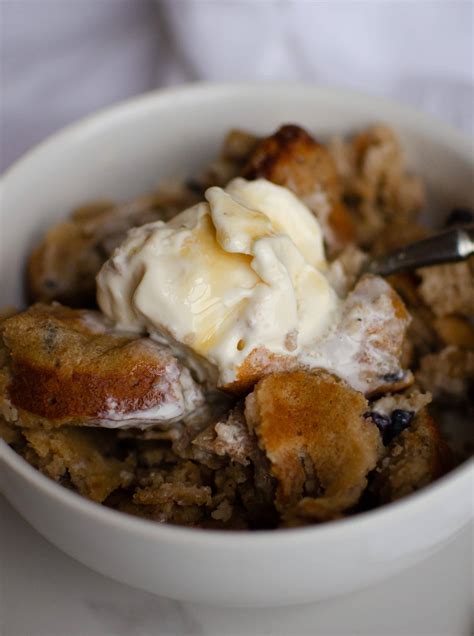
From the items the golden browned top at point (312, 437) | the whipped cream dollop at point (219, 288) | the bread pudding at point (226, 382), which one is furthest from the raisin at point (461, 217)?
the golden browned top at point (312, 437)

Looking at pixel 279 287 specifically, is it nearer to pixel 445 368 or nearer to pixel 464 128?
pixel 445 368

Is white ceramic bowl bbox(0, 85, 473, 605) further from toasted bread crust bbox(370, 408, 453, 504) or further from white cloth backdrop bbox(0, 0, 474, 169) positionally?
white cloth backdrop bbox(0, 0, 474, 169)

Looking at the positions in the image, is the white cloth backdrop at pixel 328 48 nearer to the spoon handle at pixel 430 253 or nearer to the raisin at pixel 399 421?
the spoon handle at pixel 430 253

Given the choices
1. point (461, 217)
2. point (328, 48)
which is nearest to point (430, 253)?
point (461, 217)

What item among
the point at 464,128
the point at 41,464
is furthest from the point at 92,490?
the point at 464,128

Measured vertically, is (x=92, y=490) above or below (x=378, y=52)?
below

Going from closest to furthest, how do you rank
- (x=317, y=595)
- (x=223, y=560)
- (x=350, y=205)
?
(x=223, y=560) → (x=317, y=595) → (x=350, y=205)
